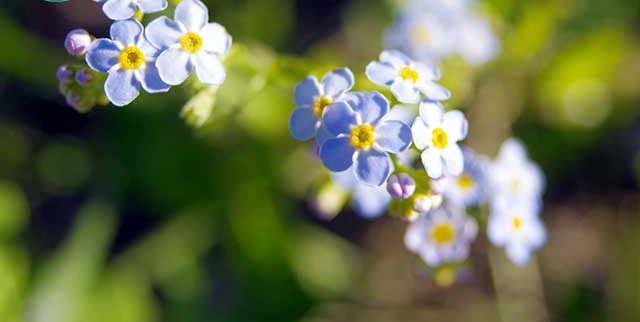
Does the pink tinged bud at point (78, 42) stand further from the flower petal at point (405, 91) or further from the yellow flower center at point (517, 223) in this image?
the yellow flower center at point (517, 223)

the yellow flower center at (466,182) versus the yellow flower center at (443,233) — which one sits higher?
the yellow flower center at (466,182)

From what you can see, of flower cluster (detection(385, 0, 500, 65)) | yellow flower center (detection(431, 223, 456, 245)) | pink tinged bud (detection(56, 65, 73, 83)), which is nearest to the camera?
pink tinged bud (detection(56, 65, 73, 83))

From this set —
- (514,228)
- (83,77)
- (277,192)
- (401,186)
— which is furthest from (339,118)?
(277,192)

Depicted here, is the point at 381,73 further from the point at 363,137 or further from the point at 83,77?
the point at 83,77

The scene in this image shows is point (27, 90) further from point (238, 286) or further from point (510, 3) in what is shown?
point (510, 3)

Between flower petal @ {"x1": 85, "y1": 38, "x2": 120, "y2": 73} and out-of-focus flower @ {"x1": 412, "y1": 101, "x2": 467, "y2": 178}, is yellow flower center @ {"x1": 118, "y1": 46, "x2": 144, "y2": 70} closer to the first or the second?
flower petal @ {"x1": 85, "y1": 38, "x2": 120, "y2": 73}

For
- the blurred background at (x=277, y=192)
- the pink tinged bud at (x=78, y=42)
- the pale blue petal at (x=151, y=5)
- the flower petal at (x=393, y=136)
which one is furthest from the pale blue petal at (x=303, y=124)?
the blurred background at (x=277, y=192)

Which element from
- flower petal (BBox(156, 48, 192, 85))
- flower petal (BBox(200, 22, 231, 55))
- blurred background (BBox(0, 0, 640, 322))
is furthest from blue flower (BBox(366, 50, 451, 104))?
blurred background (BBox(0, 0, 640, 322))
